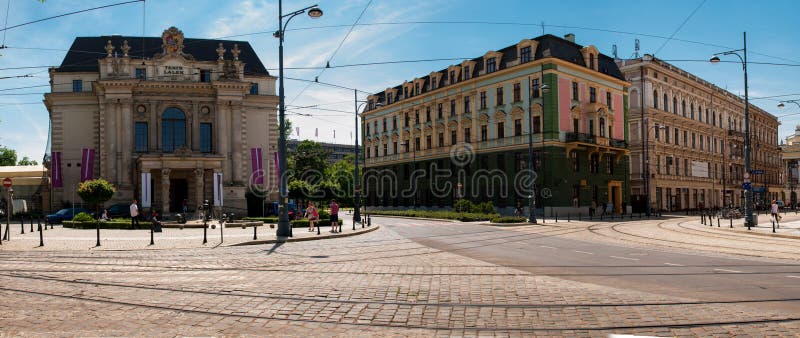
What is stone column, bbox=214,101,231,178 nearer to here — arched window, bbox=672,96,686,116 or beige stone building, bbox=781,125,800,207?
arched window, bbox=672,96,686,116

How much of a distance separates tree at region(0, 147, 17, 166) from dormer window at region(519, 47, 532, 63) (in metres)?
95.1

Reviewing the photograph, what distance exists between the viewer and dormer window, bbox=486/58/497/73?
5306 centimetres

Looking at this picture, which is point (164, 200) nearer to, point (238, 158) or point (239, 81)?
point (238, 158)

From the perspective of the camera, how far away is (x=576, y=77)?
50.6m

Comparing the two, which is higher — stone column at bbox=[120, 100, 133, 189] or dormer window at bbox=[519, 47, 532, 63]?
dormer window at bbox=[519, 47, 532, 63]

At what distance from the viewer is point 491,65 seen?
5353 centimetres

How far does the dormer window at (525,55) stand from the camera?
1943 inches

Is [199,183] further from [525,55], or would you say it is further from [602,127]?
[602,127]

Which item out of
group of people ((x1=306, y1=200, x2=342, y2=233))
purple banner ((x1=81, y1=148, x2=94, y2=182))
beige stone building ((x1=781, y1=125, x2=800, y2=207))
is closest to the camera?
group of people ((x1=306, y1=200, x2=342, y2=233))

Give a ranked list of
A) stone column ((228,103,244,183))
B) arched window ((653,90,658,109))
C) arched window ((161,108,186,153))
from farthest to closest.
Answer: arched window ((653,90,658,109)), stone column ((228,103,244,183)), arched window ((161,108,186,153))

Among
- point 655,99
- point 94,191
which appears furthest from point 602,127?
point 94,191

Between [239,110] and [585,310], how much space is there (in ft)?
143

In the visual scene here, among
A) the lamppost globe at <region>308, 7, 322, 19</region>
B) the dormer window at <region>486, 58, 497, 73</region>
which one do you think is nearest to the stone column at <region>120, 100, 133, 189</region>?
the lamppost globe at <region>308, 7, 322, 19</region>

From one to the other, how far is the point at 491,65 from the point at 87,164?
3662cm
